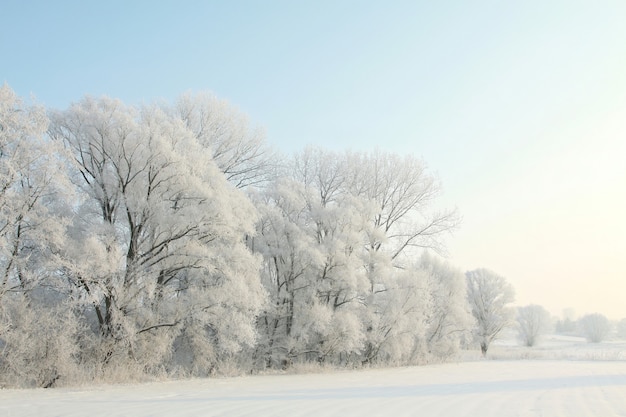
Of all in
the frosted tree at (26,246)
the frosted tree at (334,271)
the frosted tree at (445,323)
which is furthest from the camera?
the frosted tree at (445,323)

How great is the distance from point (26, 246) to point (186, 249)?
5699 millimetres

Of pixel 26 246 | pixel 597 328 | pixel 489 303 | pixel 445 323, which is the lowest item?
pixel 597 328

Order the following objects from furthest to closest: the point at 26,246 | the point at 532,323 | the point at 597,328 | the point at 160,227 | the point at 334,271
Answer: the point at 597,328
the point at 532,323
the point at 334,271
the point at 160,227
the point at 26,246

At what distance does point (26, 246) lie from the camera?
56.9 ft

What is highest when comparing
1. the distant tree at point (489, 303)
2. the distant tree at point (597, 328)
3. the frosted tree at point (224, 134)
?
the frosted tree at point (224, 134)

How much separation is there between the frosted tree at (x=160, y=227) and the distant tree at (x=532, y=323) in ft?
204

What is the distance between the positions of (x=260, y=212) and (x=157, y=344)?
29.9 feet

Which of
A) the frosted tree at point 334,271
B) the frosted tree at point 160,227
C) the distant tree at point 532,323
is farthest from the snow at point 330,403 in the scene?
the distant tree at point 532,323

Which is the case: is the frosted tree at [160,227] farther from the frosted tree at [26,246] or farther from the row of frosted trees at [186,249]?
the frosted tree at [26,246]

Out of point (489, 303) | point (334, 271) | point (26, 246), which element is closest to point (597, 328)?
point (489, 303)

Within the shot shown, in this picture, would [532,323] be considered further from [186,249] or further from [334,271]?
[186,249]

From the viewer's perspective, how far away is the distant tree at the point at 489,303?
56.1 m

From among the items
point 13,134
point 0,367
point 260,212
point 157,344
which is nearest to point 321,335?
point 260,212

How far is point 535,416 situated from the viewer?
8469 mm
